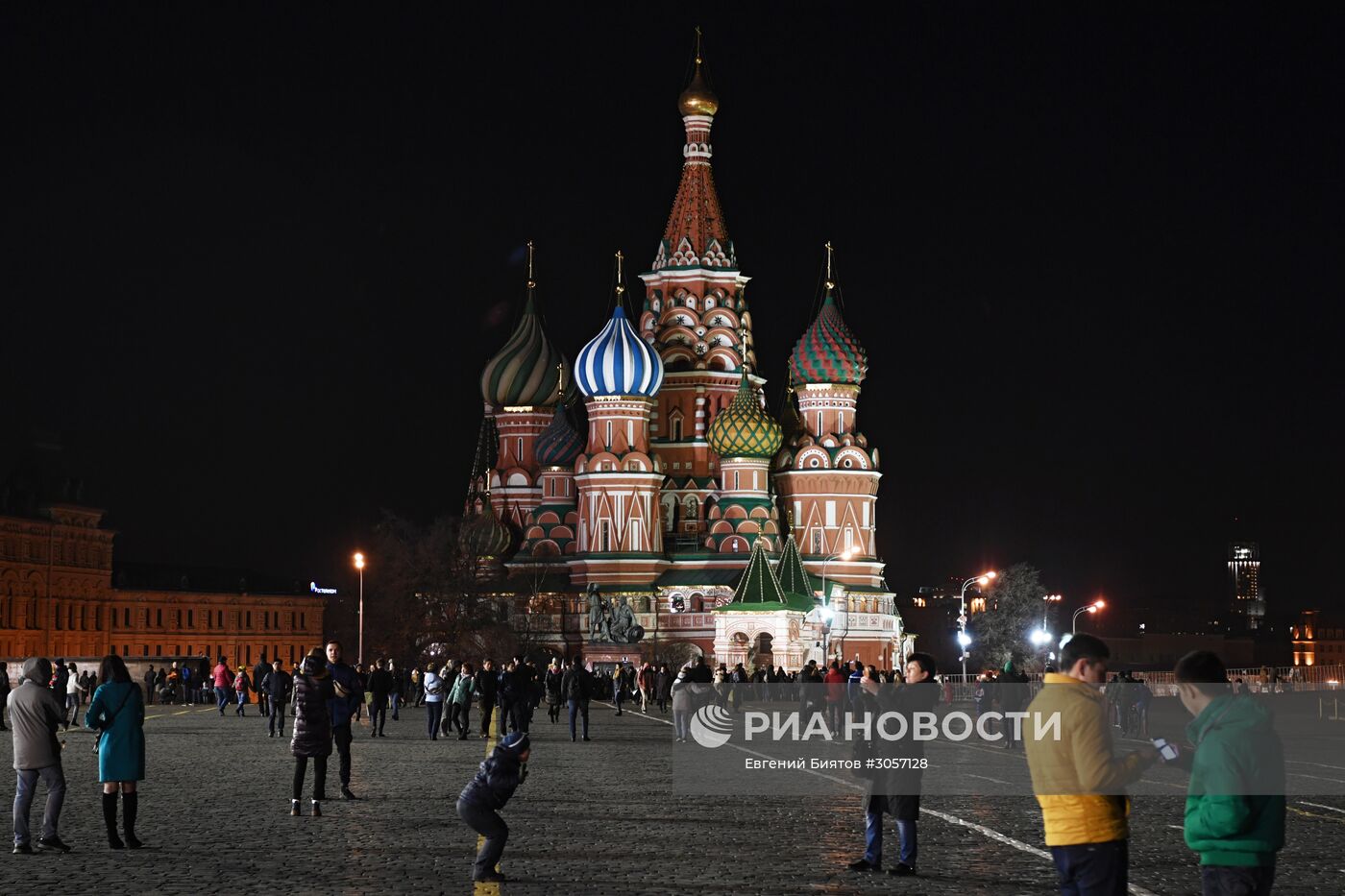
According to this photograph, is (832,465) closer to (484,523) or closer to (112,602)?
(484,523)

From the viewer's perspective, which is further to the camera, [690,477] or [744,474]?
[690,477]

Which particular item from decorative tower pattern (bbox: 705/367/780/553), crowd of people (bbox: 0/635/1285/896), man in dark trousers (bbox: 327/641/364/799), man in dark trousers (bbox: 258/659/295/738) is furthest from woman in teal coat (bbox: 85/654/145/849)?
decorative tower pattern (bbox: 705/367/780/553)

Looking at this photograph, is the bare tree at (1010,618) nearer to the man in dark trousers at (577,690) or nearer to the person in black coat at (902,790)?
the man in dark trousers at (577,690)

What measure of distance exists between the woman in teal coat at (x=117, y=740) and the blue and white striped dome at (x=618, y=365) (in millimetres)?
82206

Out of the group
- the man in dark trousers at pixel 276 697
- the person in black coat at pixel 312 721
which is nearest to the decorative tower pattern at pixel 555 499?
the man in dark trousers at pixel 276 697

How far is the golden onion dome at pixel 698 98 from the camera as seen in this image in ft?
343

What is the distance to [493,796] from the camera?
43.4 ft

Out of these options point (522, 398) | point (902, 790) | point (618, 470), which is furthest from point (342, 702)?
point (522, 398)

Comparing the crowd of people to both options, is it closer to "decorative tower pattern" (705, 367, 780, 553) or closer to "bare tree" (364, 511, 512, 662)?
"bare tree" (364, 511, 512, 662)

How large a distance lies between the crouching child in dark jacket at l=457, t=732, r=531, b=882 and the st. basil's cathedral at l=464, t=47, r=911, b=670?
76135 mm

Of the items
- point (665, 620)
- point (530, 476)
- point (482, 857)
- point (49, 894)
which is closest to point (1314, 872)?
point (482, 857)

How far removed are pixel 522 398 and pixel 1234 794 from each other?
9999 centimetres

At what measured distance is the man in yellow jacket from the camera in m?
8.93

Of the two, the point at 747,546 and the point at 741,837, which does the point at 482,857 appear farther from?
the point at 747,546
